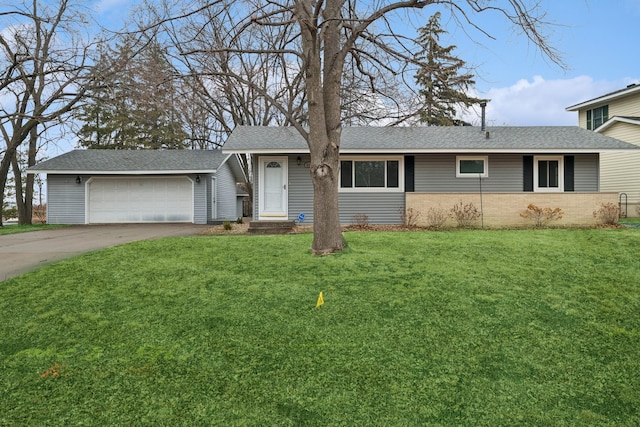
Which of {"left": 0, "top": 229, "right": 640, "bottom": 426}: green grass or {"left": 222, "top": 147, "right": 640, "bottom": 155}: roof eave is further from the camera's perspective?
{"left": 222, "top": 147, "right": 640, "bottom": 155}: roof eave

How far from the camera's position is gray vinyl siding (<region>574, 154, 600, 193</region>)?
1438cm

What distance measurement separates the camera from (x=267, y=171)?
14258 mm

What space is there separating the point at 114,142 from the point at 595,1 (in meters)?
31.5

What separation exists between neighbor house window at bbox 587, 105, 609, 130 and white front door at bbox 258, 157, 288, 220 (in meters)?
20.5

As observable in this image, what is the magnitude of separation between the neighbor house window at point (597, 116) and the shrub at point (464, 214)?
1647 centimetres

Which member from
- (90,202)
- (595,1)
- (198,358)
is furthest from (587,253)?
(90,202)

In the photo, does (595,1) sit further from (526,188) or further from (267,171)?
(267,171)

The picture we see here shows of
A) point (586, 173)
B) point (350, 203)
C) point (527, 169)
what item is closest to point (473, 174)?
point (527, 169)

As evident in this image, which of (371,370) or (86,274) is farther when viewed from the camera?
(86,274)

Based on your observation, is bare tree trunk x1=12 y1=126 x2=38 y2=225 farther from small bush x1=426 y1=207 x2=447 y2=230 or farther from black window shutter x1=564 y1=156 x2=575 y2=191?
black window shutter x1=564 y1=156 x2=575 y2=191

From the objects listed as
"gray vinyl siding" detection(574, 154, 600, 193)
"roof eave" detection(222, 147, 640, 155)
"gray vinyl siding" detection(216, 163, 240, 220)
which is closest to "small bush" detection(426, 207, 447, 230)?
"roof eave" detection(222, 147, 640, 155)

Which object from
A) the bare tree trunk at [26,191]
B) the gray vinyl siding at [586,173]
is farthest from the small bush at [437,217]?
the bare tree trunk at [26,191]

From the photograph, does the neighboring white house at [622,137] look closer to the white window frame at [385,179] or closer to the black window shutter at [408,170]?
the black window shutter at [408,170]

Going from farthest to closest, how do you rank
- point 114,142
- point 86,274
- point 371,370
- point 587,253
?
point 114,142, point 587,253, point 86,274, point 371,370
